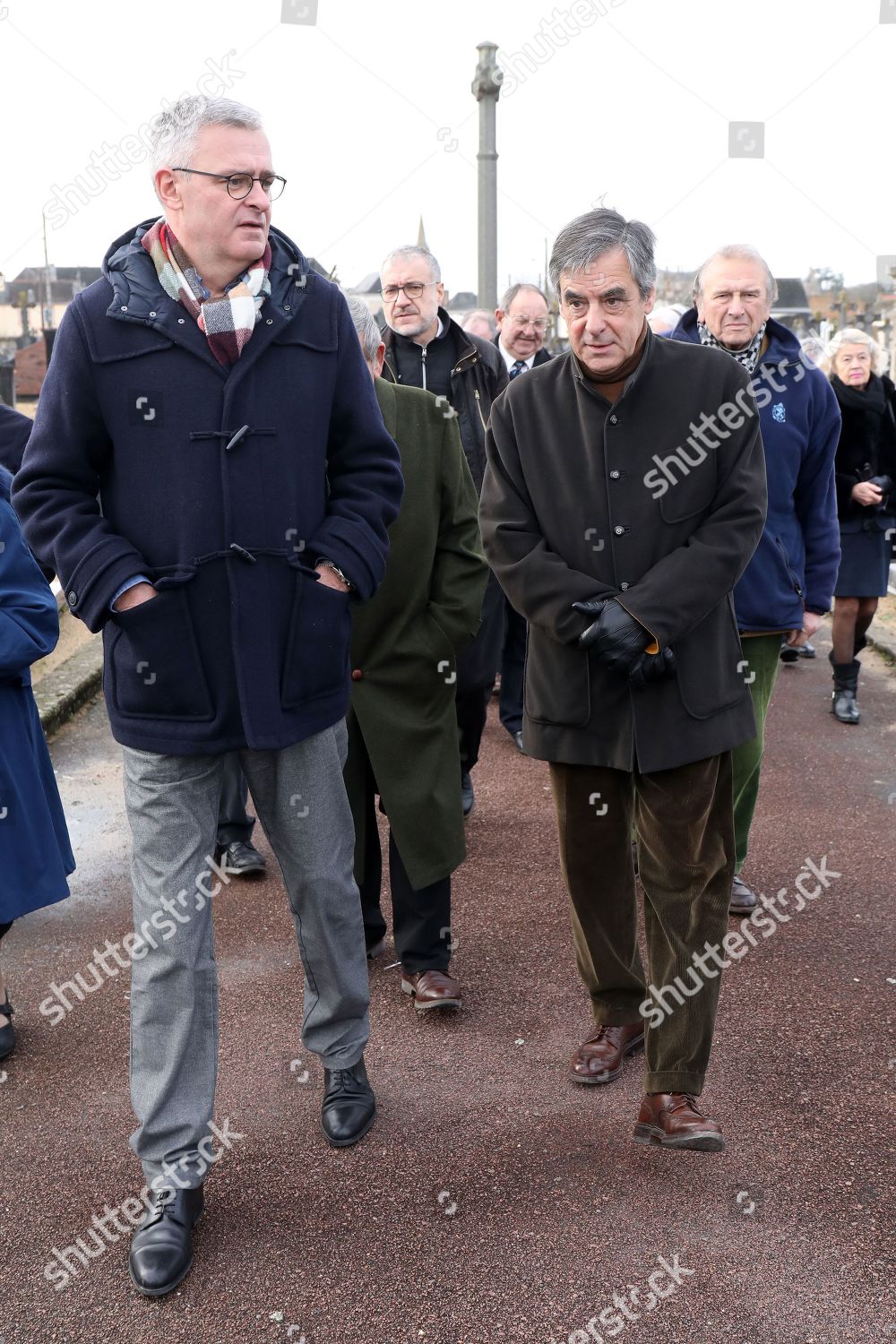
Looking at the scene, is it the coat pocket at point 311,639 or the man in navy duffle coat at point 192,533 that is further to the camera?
the coat pocket at point 311,639

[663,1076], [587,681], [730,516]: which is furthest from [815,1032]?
[730,516]

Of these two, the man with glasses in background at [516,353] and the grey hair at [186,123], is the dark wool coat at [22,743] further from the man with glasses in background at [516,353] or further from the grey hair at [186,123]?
the man with glasses in background at [516,353]

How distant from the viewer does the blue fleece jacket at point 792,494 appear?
4.52 meters

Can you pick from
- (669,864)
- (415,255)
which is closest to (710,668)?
(669,864)

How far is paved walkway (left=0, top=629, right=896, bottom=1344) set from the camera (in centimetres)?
279

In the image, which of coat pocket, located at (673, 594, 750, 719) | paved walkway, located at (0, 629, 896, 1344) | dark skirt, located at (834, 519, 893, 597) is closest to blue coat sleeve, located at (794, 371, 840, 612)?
paved walkway, located at (0, 629, 896, 1344)

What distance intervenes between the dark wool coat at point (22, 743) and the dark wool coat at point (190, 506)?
0.99 metres

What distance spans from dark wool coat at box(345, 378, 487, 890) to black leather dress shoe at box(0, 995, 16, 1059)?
121 cm

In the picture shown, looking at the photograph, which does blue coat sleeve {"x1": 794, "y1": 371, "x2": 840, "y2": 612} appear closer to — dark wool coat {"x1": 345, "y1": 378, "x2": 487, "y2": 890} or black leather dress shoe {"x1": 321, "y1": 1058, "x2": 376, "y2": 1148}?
dark wool coat {"x1": 345, "y1": 378, "x2": 487, "y2": 890}

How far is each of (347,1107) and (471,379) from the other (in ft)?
11.7

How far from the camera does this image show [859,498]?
25.2 ft

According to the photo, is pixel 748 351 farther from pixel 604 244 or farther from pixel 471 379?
pixel 471 379

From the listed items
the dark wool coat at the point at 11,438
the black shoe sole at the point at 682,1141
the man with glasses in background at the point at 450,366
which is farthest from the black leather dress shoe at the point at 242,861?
the black shoe sole at the point at 682,1141

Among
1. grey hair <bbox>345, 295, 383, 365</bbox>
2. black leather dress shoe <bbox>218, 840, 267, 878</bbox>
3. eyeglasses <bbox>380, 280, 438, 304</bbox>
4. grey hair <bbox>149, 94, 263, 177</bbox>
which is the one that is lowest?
black leather dress shoe <bbox>218, 840, 267, 878</bbox>
